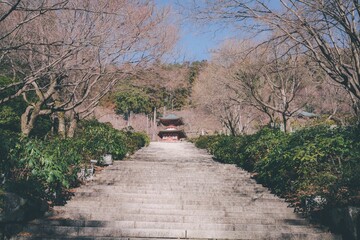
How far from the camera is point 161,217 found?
6.86 metres

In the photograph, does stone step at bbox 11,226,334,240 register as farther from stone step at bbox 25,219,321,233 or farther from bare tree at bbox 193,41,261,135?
bare tree at bbox 193,41,261,135

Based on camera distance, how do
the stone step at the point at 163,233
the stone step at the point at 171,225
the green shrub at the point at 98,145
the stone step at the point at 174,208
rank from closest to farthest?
the stone step at the point at 163,233 → the stone step at the point at 171,225 → the stone step at the point at 174,208 → the green shrub at the point at 98,145

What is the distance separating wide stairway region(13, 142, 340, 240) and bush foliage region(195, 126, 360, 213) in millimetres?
422

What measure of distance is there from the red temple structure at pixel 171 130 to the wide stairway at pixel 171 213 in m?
39.6

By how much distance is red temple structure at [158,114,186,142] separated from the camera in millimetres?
50094

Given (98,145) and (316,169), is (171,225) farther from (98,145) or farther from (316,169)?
(98,145)

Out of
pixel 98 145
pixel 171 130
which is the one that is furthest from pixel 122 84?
pixel 171 130

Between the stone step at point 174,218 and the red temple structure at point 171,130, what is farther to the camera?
the red temple structure at point 171,130

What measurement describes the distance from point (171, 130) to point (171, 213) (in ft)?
140

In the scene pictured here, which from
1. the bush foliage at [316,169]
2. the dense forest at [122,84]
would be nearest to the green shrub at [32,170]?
the dense forest at [122,84]

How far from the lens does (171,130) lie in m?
50.0

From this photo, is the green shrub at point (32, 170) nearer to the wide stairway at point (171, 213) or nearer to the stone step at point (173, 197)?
the wide stairway at point (171, 213)

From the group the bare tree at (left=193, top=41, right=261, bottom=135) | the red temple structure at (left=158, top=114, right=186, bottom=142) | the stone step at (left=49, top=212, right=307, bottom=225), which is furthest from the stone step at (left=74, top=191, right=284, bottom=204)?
the red temple structure at (left=158, top=114, right=186, bottom=142)

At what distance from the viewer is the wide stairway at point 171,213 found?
6086mm
